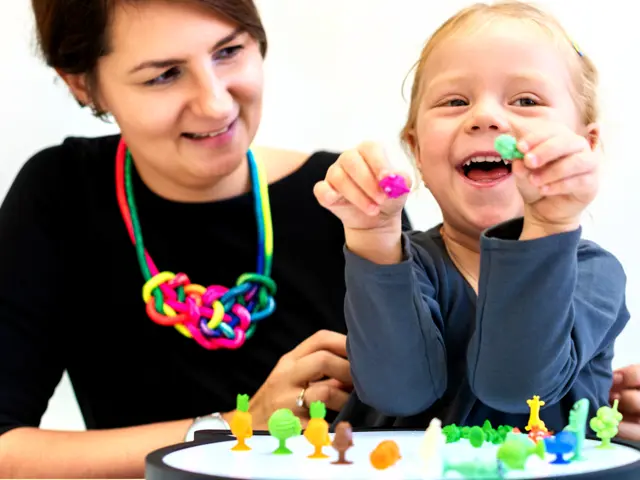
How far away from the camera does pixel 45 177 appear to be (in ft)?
4.23

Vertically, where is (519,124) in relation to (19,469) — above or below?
above

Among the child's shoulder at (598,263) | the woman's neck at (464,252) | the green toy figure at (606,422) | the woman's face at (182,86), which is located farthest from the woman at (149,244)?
the green toy figure at (606,422)

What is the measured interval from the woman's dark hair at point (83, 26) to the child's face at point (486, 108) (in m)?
0.36

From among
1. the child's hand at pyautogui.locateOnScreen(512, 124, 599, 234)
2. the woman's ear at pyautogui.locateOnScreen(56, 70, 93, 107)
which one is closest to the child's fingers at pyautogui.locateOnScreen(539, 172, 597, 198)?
the child's hand at pyautogui.locateOnScreen(512, 124, 599, 234)

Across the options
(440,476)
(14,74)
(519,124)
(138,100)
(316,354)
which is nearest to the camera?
(440,476)

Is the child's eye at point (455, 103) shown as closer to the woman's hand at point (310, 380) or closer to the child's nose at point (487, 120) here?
the child's nose at point (487, 120)

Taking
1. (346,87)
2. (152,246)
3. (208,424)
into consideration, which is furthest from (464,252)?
(346,87)

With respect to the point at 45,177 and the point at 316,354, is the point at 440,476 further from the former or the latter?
the point at 45,177

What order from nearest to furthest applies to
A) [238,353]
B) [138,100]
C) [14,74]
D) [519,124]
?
[519,124], [138,100], [238,353], [14,74]

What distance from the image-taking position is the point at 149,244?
1263 mm

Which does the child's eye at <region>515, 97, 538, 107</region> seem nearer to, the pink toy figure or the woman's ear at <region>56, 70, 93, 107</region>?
the pink toy figure

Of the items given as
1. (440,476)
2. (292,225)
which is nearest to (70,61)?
(292,225)

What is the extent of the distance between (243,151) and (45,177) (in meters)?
0.33

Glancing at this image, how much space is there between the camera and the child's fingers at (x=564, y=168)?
2.05 ft
